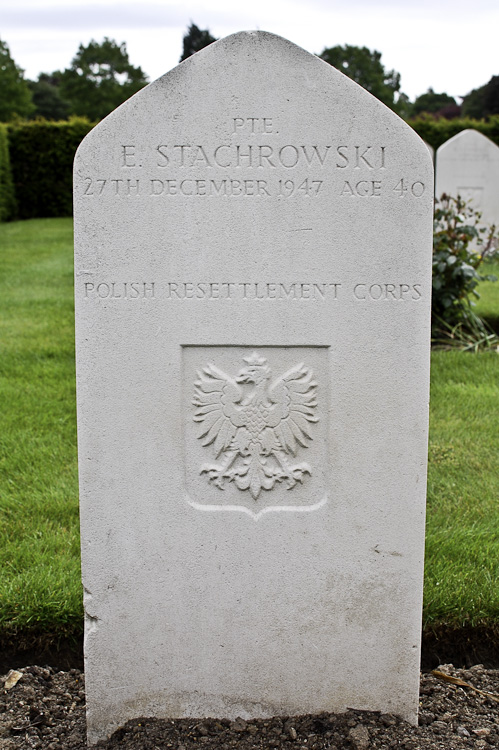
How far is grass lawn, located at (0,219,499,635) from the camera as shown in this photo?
2.71 meters

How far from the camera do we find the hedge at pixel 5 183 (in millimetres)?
16516

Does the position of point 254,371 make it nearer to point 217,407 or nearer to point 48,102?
point 217,407

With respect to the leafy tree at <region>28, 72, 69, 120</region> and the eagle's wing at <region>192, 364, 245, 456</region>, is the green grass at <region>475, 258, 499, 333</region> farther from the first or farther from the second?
the leafy tree at <region>28, 72, 69, 120</region>

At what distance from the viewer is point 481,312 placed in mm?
7449

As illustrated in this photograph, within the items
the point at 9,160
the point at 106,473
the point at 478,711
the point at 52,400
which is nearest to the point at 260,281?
the point at 106,473

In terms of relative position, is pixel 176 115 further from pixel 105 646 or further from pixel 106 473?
pixel 105 646

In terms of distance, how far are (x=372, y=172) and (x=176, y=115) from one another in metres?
0.59

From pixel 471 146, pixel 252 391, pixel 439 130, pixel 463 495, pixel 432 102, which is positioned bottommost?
pixel 463 495

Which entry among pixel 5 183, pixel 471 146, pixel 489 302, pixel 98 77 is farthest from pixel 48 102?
pixel 489 302

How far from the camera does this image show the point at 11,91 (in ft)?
133

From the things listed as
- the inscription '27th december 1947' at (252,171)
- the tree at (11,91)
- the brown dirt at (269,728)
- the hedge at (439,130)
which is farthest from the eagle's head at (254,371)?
the tree at (11,91)

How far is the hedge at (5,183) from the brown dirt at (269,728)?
15928 millimetres

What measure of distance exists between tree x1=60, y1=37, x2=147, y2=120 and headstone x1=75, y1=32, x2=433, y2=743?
42.5 meters

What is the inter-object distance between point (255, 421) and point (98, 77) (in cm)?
4825
